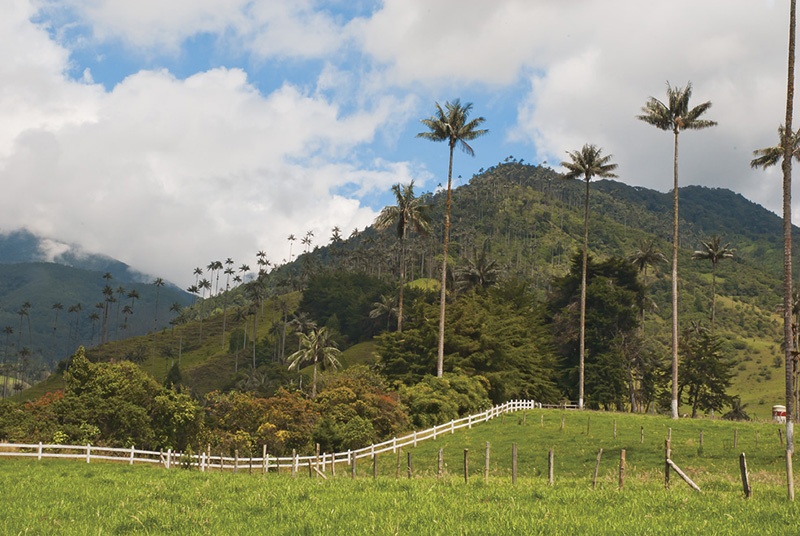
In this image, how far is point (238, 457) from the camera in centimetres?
3797

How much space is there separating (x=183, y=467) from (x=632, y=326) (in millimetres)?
62490

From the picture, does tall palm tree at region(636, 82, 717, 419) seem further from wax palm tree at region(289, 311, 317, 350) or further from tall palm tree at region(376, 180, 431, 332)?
wax palm tree at region(289, 311, 317, 350)

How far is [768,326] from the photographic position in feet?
620

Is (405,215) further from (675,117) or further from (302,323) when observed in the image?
(302,323)

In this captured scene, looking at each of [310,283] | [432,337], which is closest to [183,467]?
[432,337]

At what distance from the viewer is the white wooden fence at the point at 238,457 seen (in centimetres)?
3008

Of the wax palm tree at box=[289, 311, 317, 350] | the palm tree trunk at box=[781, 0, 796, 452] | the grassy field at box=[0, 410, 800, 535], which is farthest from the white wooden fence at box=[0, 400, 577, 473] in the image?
the wax palm tree at box=[289, 311, 317, 350]

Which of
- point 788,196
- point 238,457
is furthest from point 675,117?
point 238,457

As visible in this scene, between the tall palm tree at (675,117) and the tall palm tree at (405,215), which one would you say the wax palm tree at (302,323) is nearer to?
the tall palm tree at (405,215)

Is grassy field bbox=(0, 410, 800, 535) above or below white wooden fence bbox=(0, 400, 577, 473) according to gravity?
above

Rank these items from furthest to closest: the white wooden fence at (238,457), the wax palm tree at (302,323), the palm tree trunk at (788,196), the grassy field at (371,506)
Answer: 1. the wax palm tree at (302,323)
2. the white wooden fence at (238,457)
3. the palm tree trunk at (788,196)
4. the grassy field at (371,506)

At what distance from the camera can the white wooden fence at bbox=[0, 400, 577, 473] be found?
3008cm

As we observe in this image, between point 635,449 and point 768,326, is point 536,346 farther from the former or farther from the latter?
point 768,326

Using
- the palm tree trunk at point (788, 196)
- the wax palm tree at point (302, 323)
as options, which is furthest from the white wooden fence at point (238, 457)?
the wax palm tree at point (302, 323)
